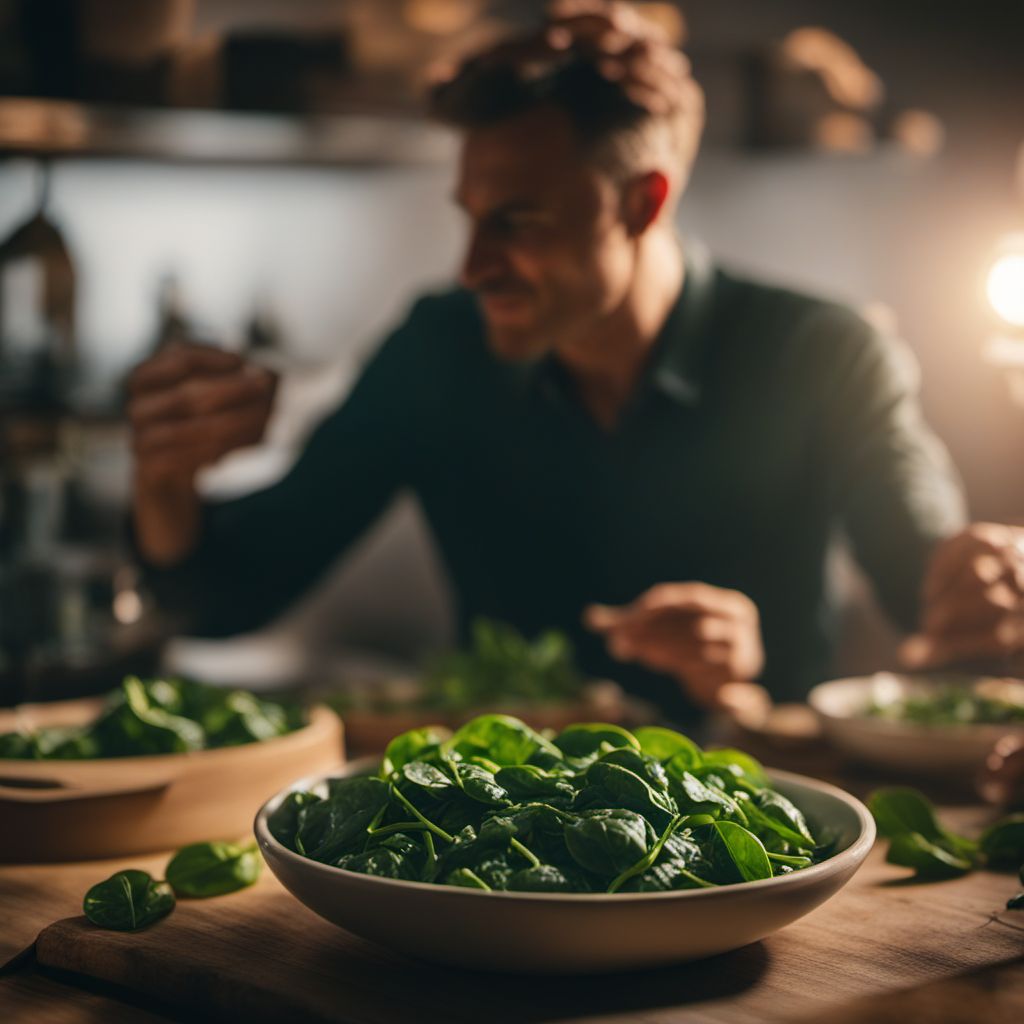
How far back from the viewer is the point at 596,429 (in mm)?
2078

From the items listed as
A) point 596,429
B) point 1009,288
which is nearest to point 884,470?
point 1009,288

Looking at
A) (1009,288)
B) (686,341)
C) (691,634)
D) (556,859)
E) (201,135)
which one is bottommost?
(691,634)

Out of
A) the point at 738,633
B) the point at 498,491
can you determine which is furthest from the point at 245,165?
the point at 738,633

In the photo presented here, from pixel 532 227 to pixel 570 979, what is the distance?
1212 millimetres

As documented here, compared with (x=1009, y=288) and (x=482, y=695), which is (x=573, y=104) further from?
(x=482, y=695)

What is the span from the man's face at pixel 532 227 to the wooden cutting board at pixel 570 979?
1046mm

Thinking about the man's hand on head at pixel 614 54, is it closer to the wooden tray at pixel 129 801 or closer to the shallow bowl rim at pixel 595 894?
the wooden tray at pixel 129 801

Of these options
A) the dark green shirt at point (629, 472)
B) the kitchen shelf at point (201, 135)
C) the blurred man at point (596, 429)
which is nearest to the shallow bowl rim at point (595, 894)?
the blurred man at point (596, 429)

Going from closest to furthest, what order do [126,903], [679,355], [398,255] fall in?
[126,903]
[679,355]
[398,255]

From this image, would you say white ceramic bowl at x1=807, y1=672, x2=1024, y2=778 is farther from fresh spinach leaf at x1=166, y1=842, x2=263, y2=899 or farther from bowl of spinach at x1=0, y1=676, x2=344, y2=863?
fresh spinach leaf at x1=166, y1=842, x2=263, y2=899

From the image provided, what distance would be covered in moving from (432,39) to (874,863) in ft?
6.10

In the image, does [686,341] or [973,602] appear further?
[686,341]

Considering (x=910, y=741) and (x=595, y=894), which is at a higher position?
(x=595, y=894)

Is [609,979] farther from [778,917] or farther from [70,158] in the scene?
[70,158]
